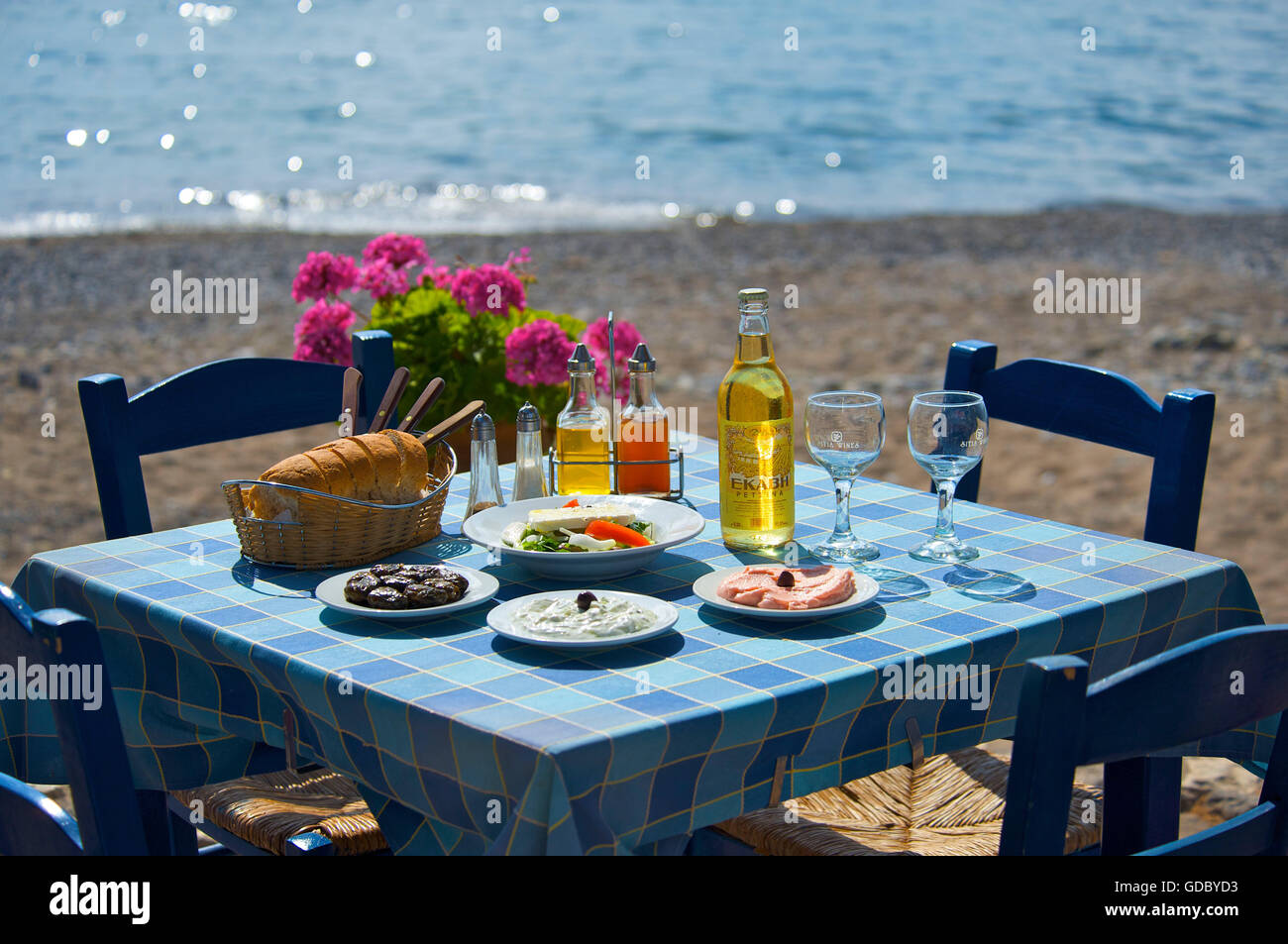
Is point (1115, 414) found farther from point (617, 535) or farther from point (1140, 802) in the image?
point (617, 535)

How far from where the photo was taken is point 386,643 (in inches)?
60.8

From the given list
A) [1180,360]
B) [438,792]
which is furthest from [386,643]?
[1180,360]

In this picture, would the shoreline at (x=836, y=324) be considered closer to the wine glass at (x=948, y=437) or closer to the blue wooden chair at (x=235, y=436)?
the blue wooden chair at (x=235, y=436)

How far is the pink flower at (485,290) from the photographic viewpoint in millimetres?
3295

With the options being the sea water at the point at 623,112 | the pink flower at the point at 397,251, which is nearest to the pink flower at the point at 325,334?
the pink flower at the point at 397,251

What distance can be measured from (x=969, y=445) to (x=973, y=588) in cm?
22

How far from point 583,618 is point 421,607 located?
20 centimetres

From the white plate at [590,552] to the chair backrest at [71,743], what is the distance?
570mm

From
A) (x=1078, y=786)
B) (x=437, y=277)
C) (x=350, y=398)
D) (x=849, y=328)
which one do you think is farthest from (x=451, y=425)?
(x=849, y=328)

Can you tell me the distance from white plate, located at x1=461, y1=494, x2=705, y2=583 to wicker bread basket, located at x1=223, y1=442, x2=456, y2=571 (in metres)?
0.09

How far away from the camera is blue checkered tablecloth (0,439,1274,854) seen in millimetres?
1293

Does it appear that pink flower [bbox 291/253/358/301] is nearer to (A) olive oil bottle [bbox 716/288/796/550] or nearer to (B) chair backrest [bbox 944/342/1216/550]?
(B) chair backrest [bbox 944/342/1216/550]

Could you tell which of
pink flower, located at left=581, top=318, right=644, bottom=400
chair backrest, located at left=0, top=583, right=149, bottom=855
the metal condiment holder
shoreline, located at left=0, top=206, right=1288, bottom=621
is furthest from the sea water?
chair backrest, located at left=0, top=583, right=149, bottom=855
